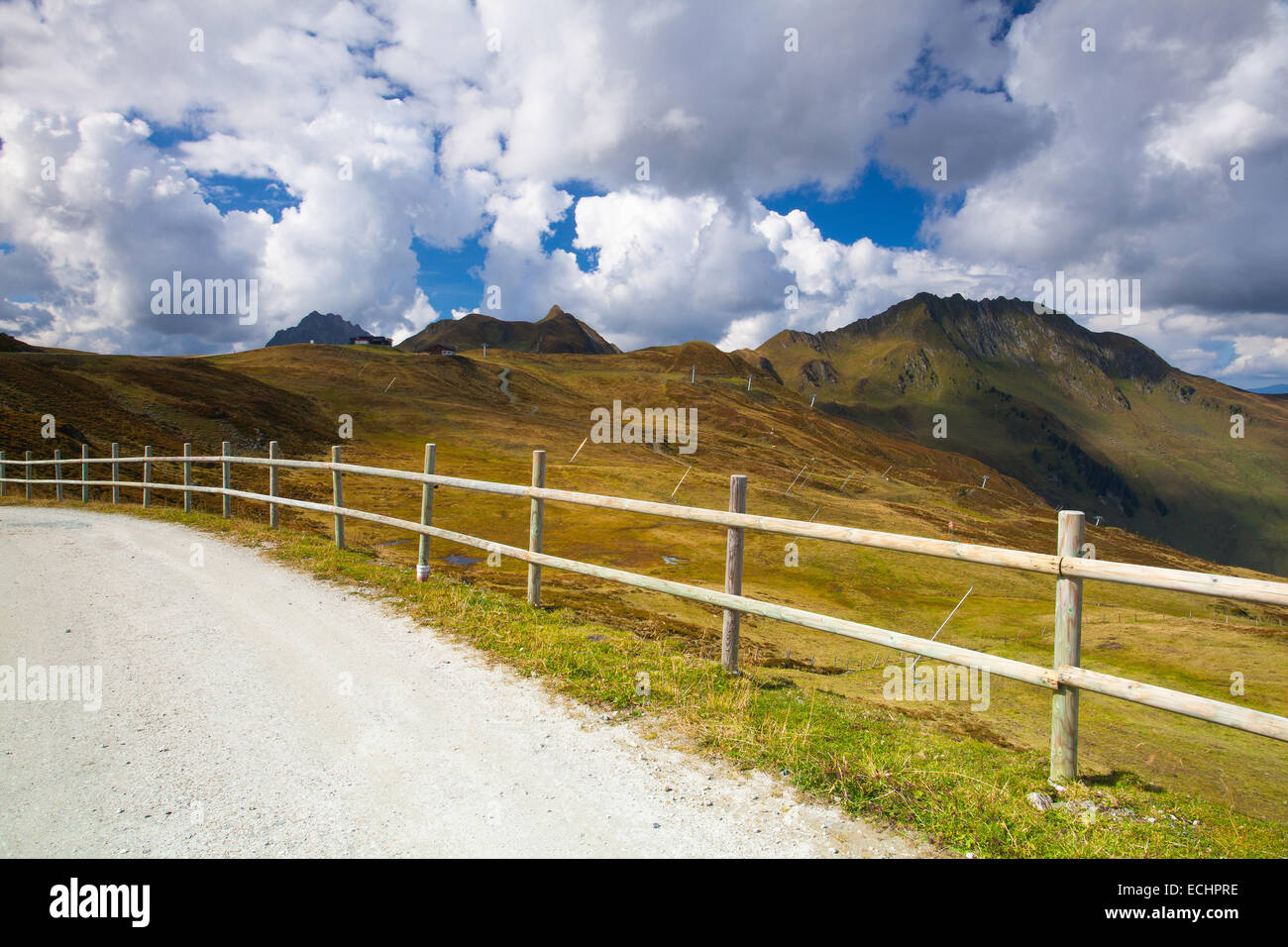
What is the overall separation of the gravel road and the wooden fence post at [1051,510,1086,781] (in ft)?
6.49

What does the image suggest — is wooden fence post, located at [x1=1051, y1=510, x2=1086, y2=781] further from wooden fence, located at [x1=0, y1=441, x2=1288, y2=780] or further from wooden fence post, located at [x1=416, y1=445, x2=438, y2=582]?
wooden fence post, located at [x1=416, y1=445, x2=438, y2=582]

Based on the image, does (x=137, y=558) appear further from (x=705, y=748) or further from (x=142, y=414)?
(x=142, y=414)

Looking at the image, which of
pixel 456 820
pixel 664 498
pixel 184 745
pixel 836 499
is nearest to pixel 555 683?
pixel 456 820

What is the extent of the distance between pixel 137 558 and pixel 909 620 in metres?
27.5

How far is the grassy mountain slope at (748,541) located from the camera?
9.69 m

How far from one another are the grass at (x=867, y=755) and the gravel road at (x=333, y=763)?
315mm

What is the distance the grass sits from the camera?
427cm
